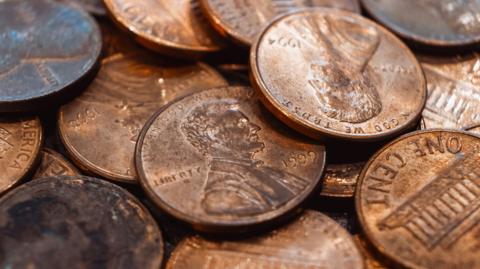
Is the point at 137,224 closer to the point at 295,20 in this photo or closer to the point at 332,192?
the point at 332,192

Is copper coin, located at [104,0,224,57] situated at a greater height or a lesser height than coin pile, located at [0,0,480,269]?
greater

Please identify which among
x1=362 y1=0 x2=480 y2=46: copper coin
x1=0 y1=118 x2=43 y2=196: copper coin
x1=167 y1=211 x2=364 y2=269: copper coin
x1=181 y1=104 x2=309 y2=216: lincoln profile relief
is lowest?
x1=167 y1=211 x2=364 y2=269: copper coin

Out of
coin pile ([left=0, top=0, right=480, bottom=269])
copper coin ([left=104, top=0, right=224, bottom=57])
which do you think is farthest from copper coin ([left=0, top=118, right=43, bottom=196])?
copper coin ([left=104, top=0, right=224, bottom=57])

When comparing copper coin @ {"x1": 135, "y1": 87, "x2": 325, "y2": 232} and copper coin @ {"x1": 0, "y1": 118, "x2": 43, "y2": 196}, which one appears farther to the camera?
copper coin @ {"x1": 0, "y1": 118, "x2": 43, "y2": 196}

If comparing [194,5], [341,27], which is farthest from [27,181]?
[341,27]

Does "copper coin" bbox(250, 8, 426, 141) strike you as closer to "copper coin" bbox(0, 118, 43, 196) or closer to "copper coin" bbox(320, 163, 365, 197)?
"copper coin" bbox(320, 163, 365, 197)

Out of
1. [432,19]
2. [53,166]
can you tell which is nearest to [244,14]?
[432,19]

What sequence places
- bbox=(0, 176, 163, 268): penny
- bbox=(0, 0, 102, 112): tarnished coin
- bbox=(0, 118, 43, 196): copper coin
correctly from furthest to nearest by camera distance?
bbox=(0, 0, 102, 112): tarnished coin, bbox=(0, 118, 43, 196): copper coin, bbox=(0, 176, 163, 268): penny
